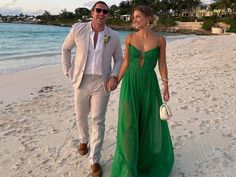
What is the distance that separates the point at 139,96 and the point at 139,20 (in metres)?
0.75

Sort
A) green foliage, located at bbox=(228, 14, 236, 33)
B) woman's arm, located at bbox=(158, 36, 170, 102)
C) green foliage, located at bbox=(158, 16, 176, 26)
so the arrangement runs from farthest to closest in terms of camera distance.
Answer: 1. green foliage, located at bbox=(158, 16, 176, 26)
2. green foliage, located at bbox=(228, 14, 236, 33)
3. woman's arm, located at bbox=(158, 36, 170, 102)

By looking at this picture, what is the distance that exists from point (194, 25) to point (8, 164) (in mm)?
73335

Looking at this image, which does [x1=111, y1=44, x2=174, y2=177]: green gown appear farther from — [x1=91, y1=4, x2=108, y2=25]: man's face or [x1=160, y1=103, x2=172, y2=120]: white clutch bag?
[x1=91, y1=4, x2=108, y2=25]: man's face

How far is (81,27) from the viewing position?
392 cm

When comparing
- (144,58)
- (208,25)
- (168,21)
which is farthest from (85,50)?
(168,21)

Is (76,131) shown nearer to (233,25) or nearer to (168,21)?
(233,25)

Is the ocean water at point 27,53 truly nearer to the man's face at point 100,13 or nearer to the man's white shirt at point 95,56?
the man's white shirt at point 95,56

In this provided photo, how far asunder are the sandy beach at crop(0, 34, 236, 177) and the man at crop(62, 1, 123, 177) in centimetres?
63

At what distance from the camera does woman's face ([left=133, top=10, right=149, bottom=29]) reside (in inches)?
134

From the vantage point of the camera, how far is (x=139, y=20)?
11.3ft

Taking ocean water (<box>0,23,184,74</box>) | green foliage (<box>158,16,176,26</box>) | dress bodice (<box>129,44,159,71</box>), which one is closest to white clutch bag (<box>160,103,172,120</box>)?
dress bodice (<box>129,44,159,71</box>)

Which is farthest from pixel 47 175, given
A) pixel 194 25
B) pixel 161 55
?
pixel 194 25

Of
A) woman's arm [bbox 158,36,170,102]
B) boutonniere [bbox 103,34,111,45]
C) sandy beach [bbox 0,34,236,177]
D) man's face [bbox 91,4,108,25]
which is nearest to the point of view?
woman's arm [bbox 158,36,170,102]

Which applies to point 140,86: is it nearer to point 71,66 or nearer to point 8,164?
point 71,66
